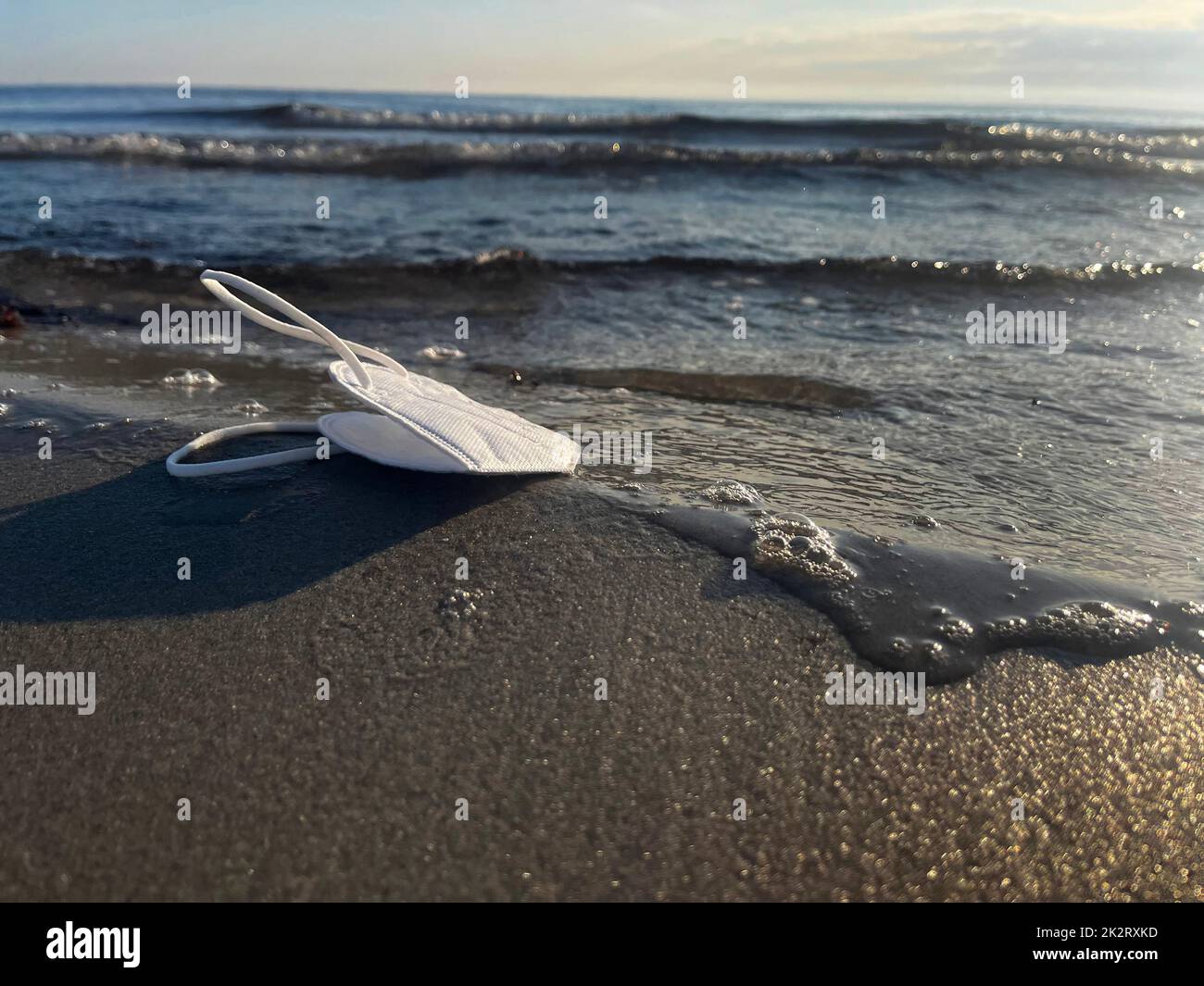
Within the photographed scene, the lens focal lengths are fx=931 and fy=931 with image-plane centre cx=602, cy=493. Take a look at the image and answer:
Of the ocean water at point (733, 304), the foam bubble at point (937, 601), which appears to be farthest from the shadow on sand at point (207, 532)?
the foam bubble at point (937, 601)

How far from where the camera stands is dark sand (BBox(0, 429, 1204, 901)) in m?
1.61

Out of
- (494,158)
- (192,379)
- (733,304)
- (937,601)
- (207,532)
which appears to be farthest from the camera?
(494,158)

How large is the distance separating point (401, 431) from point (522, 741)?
51.7 inches

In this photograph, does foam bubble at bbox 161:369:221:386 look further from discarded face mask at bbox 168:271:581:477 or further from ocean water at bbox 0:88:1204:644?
discarded face mask at bbox 168:271:581:477

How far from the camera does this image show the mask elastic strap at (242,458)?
117 inches

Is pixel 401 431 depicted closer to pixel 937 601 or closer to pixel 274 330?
pixel 274 330

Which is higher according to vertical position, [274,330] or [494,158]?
[494,158]

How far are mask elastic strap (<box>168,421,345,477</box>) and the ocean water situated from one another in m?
0.30

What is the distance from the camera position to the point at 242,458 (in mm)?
3051

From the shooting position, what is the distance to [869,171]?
13.9m

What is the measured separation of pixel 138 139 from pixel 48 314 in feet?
37.1

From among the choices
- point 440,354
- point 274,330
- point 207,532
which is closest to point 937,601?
point 207,532

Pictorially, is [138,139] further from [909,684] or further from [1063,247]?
[909,684]
